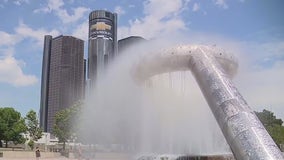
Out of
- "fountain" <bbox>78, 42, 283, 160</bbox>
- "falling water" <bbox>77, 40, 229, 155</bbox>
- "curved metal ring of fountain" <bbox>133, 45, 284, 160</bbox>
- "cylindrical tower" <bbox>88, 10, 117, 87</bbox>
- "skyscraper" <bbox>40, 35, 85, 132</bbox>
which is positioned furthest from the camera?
"cylindrical tower" <bbox>88, 10, 117, 87</bbox>

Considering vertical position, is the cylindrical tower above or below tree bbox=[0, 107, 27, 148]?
above

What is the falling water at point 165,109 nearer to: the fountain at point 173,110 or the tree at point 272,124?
the fountain at point 173,110

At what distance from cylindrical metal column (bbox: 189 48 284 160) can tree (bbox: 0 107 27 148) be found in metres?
45.3

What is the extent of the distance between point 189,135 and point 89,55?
78.6m

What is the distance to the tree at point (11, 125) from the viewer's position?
55.0 m

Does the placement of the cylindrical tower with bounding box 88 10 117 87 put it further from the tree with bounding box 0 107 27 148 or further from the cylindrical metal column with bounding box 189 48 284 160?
the cylindrical metal column with bounding box 189 48 284 160

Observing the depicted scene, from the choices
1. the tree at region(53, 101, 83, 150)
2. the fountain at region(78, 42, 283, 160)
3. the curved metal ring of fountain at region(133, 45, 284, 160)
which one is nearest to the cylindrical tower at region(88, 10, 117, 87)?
the tree at region(53, 101, 83, 150)

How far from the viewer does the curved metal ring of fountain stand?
10930 millimetres

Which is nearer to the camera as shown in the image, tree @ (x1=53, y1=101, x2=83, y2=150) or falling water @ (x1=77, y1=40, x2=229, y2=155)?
A: falling water @ (x1=77, y1=40, x2=229, y2=155)

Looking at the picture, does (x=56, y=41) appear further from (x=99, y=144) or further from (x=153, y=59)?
(x=153, y=59)

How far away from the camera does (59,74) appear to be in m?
110

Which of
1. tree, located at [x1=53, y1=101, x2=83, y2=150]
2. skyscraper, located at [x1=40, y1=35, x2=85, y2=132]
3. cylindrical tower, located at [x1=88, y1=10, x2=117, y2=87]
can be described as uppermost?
cylindrical tower, located at [x1=88, y1=10, x2=117, y2=87]

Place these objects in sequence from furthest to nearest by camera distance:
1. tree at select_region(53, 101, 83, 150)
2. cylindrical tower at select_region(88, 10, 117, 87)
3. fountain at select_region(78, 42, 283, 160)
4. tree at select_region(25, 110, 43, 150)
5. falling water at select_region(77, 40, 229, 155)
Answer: cylindrical tower at select_region(88, 10, 117, 87) → tree at select_region(25, 110, 43, 150) → tree at select_region(53, 101, 83, 150) → falling water at select_region(77, 40, 229, 155) → fountain at select_region(78, 42, 283, 160)

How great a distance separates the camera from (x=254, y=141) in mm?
10930
